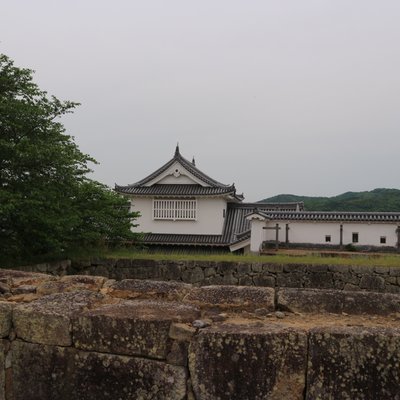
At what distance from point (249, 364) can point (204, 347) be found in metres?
0.28

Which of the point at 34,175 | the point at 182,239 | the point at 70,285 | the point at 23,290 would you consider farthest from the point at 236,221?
the point at 23,290

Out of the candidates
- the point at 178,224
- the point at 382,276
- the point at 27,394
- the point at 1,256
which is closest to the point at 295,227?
the point at 178,224

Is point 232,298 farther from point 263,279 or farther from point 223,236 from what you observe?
point 223,236

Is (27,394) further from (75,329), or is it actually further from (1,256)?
(1,256)

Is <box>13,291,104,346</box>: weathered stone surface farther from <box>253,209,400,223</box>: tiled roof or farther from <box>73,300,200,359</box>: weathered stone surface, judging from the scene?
<box>253,209,400,223</box>: tiled roof

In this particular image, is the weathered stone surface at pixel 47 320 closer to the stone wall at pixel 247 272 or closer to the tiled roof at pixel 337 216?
the stone wall at pixel 247 272

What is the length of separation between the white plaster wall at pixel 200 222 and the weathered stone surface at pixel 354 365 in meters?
19.2

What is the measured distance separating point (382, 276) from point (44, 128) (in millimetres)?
9922

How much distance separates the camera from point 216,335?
7.67 ft

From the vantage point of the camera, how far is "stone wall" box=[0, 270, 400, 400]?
2168mm

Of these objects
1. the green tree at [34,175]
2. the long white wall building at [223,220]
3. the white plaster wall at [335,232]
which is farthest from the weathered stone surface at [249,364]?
the white plaster wall at [335,232]

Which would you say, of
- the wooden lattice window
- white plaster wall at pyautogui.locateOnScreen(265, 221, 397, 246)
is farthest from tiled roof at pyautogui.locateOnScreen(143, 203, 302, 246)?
white plaster wall at pyautogui.locateOnScreen(265, 221, 397, 246)

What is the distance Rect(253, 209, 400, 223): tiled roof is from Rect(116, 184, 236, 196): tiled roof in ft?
8.59

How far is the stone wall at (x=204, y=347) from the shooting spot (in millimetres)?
2168
